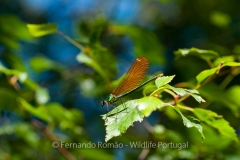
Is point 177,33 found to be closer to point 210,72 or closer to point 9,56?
point 9,56

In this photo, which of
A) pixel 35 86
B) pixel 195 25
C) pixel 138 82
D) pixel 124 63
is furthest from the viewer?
pixel 195 25

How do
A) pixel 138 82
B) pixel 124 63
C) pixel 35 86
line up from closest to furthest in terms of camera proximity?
pixel 138 82
pixel 35 86
pixel 124 63

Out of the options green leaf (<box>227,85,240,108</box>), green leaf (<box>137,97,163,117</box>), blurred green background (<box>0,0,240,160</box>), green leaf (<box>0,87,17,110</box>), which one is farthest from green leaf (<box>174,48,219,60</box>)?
green leaf (<box>0,87,17,110</box>)

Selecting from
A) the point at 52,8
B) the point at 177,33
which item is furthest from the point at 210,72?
the point at 52,8

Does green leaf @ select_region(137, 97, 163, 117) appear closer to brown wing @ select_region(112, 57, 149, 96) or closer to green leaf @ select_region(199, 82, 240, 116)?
brown wing @ select_region(112, 57, 149, 96)

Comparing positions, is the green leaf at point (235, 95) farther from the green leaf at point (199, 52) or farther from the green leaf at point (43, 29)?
the green leaf at point (43, 29)

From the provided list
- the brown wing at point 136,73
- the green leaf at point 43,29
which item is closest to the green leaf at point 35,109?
the green leaf at point 43,29
